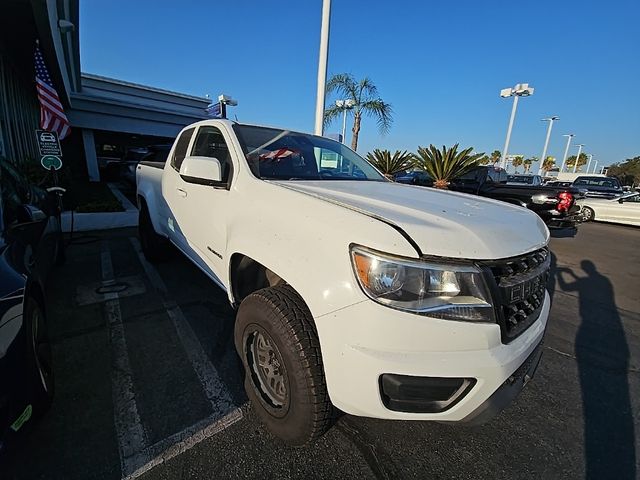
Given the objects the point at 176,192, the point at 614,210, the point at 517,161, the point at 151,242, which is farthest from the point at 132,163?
the point at 517,161

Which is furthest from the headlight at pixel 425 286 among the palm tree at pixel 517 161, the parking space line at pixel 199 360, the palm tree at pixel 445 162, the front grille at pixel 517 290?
the palm tree at pixel 517 161

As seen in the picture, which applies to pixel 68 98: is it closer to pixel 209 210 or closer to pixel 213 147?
pixel 213 147

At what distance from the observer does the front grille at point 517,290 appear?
1440 millimetres

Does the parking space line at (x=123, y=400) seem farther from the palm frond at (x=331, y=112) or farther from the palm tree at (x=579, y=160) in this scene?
the palm tree at (x=579, y=160)

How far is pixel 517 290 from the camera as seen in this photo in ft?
4.98

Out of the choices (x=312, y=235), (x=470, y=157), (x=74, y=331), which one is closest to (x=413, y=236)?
(x=312, y=235)

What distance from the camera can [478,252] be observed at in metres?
1.38

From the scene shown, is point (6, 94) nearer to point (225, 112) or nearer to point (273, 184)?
point (225, 112)

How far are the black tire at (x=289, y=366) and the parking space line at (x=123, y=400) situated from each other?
67cm

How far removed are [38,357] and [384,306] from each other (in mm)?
1979

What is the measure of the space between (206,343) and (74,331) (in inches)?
46.5

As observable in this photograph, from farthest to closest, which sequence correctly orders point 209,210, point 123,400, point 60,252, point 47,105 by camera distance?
point 47,105
point 60,252
point 209,210
point 123,400

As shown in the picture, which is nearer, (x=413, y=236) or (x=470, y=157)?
(x=413, y=236)

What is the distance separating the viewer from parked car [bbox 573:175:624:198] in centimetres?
1614
